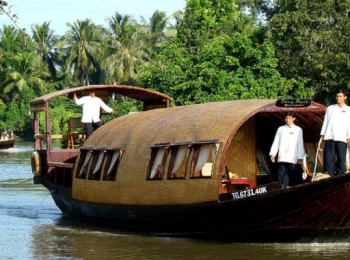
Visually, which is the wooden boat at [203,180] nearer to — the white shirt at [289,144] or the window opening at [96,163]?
the window opening at [96,163]

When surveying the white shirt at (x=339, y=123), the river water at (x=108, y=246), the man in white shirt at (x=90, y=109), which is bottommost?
the river water at (x=108, y=246)

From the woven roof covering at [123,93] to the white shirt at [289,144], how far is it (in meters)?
4.02

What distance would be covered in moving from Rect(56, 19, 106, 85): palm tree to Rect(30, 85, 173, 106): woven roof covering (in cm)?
3789

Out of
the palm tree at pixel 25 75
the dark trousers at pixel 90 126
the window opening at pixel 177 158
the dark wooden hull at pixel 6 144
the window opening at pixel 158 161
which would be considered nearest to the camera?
the window opening at pixel 177 158

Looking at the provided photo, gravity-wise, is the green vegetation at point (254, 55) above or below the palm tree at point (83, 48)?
below

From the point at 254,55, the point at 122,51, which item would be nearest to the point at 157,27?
the point at 122,51

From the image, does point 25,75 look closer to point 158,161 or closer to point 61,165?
point 61,165

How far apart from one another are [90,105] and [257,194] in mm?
4665

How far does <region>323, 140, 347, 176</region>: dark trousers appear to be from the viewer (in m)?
9.59

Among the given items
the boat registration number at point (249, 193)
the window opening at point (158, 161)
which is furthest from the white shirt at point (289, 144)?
the window opening at point (158, 161)

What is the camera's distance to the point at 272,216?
31.3 ft

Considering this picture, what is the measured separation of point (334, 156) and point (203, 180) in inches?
57.5

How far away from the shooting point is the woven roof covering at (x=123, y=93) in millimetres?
13367

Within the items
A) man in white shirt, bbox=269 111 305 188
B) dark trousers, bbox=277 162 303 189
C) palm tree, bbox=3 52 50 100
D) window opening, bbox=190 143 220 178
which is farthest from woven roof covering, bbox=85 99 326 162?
palm tree, bbox=3 52 50 100
